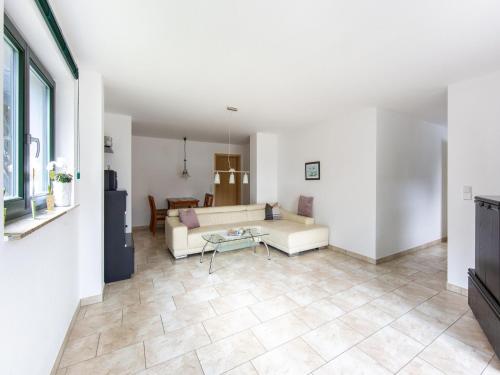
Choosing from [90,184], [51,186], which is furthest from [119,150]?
[51,186]

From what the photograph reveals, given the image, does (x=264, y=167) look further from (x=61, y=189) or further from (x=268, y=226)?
(x=61, y=189)

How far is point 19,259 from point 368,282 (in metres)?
3.17

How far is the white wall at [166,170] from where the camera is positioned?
5.66 m

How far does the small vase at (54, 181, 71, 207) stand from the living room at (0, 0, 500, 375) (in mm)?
10

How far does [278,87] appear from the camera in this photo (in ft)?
8.66

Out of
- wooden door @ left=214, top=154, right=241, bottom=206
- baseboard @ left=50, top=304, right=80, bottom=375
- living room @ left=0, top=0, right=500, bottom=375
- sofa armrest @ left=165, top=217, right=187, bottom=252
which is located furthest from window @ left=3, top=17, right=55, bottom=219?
wooden door @ left=214, top=154, right=241, bottom=206

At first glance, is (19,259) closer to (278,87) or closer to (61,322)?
(61,322)

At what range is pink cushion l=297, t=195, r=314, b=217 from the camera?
4375 mm

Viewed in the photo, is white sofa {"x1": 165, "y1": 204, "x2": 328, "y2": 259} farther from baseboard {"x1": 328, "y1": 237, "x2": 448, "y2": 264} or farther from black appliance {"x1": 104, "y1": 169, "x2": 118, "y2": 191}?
black appliance {"x1": 104, "y1": 169, "x2": 118, "y2": 191}

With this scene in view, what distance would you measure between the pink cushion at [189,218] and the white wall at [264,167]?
1746 millimetres

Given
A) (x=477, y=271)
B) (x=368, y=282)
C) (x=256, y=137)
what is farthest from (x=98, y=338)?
(x=256, y=137)

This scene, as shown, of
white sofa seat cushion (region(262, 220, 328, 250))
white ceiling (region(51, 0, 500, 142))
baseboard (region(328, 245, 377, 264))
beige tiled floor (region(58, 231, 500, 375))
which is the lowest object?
beige tiled floor (region(58, 231, 500, 375))

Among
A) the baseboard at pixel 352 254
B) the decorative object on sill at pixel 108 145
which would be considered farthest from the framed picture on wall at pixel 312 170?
the decorative object on sill at pixel 108 145

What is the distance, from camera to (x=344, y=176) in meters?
3.79
